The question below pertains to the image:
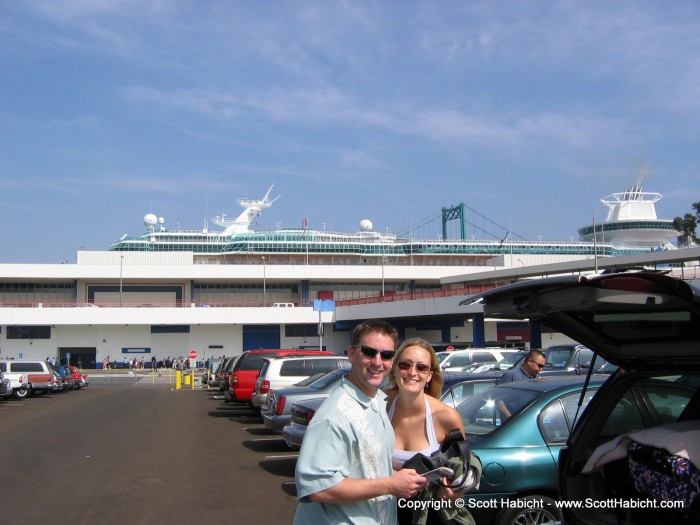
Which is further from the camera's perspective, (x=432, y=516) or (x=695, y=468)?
(x=432, y=516)

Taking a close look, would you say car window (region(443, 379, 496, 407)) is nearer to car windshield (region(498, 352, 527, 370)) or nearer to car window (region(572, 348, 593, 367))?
car window (region(572, 348, 593, 367))

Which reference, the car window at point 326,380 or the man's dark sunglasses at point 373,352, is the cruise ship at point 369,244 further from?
the man's dark sunglasses at point 373,352

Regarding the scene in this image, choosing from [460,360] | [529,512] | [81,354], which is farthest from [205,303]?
[529,512]

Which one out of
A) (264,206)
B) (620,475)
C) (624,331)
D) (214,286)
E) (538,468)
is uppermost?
(264,206)

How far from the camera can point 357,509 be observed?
11.0ft

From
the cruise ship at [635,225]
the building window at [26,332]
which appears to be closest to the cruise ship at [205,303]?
the building window at [26,332]

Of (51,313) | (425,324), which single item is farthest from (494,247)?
(51,313)

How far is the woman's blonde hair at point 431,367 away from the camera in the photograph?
15.1 feet

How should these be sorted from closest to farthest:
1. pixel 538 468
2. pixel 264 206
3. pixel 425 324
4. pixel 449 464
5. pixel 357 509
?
pixel 357 509 → pixel 449 464 → pixel 538 468 → pixel 425 324 → pixel 264 206

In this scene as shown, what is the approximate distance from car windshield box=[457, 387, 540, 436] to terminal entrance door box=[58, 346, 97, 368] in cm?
6509

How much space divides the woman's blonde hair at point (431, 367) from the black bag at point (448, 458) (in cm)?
48

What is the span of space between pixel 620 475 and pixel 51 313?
219 ft

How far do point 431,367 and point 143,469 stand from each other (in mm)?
8048

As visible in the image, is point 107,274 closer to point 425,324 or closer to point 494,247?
point 425,324
